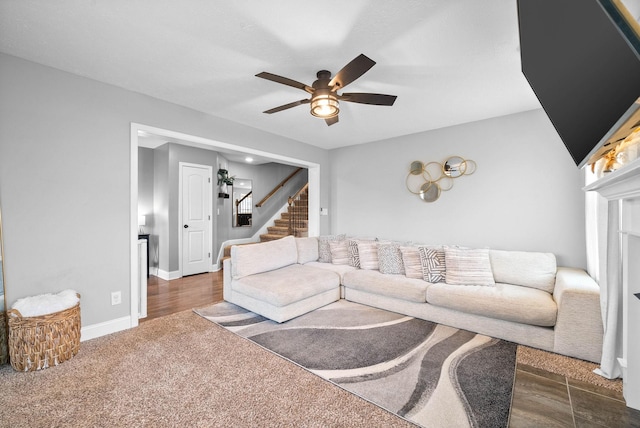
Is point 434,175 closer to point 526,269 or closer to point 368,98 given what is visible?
point 526,269

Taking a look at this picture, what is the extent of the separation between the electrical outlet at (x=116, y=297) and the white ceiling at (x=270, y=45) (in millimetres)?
2121

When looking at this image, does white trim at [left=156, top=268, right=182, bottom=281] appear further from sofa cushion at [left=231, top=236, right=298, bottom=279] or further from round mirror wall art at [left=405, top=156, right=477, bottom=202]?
round mirror wall art at [left=405, top=156, right=477, bottom=202]

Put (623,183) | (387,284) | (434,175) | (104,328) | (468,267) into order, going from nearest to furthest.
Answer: (623,183)
(104,328)
(468,267)
(387,284)
(434,175)

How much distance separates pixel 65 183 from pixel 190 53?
1.66 metres

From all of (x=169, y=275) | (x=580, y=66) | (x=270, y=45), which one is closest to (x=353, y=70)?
(x=270, y=45)

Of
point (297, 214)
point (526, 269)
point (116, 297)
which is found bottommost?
point (116, 297)

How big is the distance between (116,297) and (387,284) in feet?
9.63

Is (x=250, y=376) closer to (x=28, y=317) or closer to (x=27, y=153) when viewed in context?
(x=28, y=317)

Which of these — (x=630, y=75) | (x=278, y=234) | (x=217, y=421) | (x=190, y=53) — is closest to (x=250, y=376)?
(x=217, y=421)

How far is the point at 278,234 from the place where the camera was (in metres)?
6.98

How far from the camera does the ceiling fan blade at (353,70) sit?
1.80 metres

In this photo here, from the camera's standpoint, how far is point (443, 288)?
2.90 meters

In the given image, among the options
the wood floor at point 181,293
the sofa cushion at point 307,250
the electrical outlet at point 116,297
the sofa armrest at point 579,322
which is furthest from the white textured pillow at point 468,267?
the electrical outlet at point 116,297

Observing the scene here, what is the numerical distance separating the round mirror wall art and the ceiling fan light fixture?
2230mm
